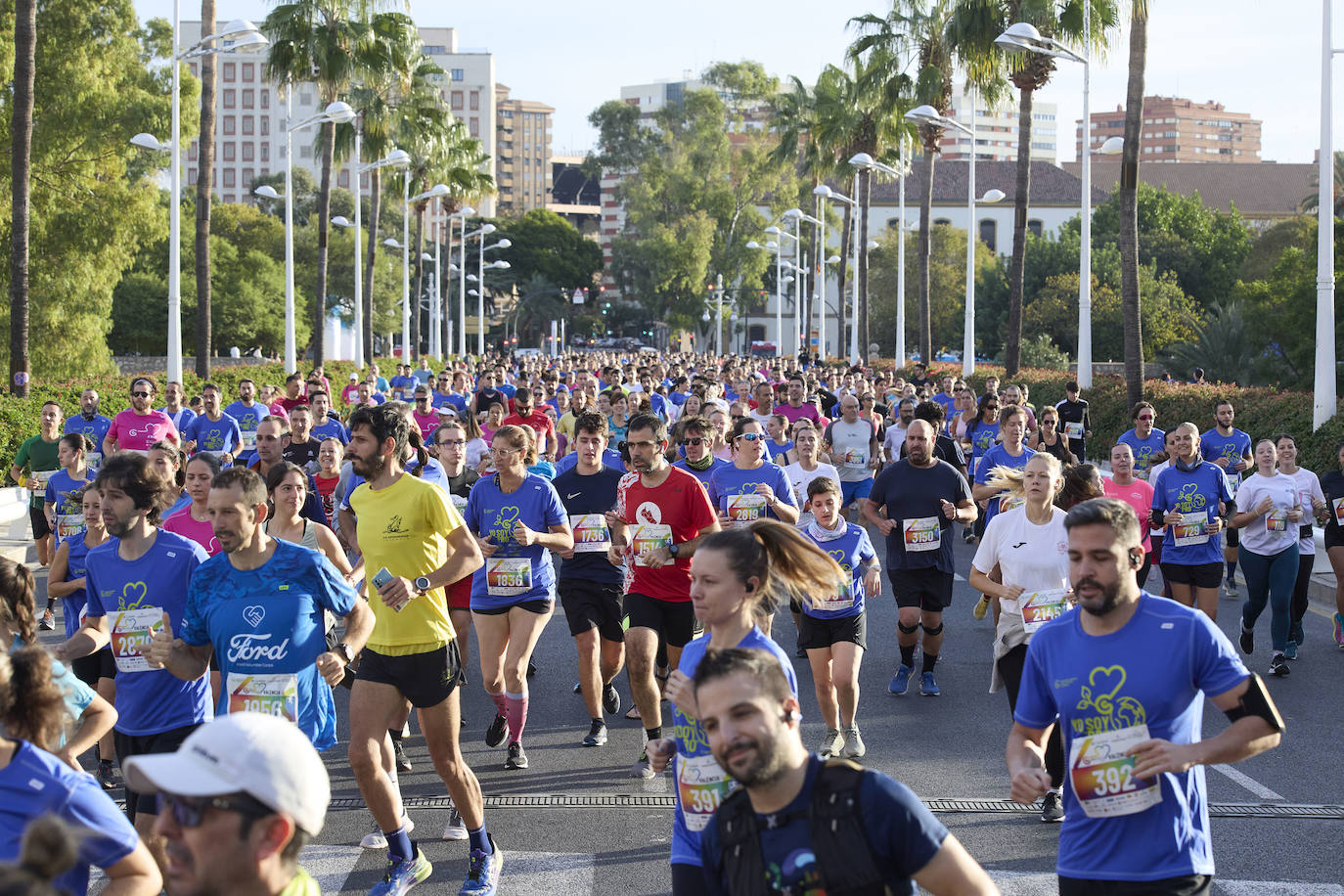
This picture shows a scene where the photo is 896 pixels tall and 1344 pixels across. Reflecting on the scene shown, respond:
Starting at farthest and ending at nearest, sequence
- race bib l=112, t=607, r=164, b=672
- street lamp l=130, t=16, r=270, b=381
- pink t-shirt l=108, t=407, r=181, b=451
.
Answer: street lamp l=130, t=16, r=270, b=381, pink t-shirt l=108, t=407, r=181, b=451, race bib l=112, t=607, r=164, b=672

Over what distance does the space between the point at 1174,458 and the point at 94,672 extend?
23.9 feet

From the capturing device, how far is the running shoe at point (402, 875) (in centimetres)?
593

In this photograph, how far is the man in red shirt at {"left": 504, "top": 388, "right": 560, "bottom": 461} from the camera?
1348 cm

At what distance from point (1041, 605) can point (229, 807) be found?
17.0ft

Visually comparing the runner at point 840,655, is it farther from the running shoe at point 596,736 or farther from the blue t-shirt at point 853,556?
the running shoe at point 596,736

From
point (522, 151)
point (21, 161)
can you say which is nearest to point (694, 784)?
point (21, 161)

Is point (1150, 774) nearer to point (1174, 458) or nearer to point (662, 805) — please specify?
point (662, 805)

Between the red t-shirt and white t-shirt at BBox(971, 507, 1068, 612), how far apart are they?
1.51 meters

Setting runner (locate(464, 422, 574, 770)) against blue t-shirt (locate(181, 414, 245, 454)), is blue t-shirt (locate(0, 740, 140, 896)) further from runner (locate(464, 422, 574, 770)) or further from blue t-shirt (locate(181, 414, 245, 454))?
blue t-shirt (locate(181, 414, 245, 454))

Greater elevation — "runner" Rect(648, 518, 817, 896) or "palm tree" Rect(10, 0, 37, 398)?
"palm tree" Rect(10, 0, 37, 398)

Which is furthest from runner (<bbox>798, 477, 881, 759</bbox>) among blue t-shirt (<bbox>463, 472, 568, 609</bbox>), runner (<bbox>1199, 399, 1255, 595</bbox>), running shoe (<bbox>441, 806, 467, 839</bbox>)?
runner (<bbox>1199, 399, 1255, 595</bbox>)

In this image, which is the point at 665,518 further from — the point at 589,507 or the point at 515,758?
the point at 515,758

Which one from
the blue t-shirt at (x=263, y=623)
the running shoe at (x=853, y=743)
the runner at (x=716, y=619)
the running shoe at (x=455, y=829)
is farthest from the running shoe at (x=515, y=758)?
the runner at (x=716, y=619)

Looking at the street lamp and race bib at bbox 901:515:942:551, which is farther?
the street lamp
